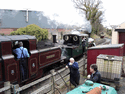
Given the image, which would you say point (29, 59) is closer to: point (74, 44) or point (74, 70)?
point (74, 70)

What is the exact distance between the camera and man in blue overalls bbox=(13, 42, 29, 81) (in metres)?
4.84

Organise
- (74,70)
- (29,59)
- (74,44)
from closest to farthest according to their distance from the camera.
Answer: (74,70) → (29,59) → (74,44)

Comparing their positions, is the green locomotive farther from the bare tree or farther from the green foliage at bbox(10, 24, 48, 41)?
the bare tree

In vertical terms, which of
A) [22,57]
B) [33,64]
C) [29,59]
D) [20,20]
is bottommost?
[33,64]

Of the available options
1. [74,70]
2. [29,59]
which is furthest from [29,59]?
[74,70]

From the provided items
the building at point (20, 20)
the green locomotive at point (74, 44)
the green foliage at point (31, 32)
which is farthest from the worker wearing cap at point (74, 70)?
the building at point (20, 20)

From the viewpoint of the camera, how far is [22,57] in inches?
192

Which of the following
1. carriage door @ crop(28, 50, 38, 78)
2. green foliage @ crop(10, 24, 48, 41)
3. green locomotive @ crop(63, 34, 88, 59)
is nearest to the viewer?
carriage door @ crop(28, 50, 38, 78)

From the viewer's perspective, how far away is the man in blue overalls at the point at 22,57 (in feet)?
15.9

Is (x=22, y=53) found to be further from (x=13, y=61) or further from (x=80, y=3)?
(x=80, y=3)

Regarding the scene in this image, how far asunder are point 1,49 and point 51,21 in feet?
83.1

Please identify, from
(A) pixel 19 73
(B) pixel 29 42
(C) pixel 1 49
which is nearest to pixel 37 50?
(B) pixel 29 42

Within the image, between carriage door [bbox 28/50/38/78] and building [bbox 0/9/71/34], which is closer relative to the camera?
carriage door [bbox 28/50/38/78]

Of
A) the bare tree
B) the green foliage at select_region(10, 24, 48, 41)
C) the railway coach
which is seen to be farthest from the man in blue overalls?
the bare tree
